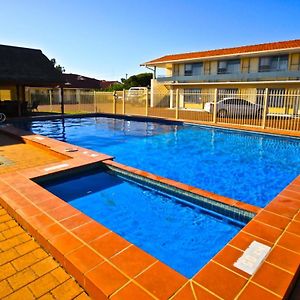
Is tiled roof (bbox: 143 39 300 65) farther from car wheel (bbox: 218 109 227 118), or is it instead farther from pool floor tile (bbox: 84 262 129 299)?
pool floor tile (bbox: 84 262 129 299)

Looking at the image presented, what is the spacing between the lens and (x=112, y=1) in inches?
459

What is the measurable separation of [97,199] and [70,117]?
14.6m

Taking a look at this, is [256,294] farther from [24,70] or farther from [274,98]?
[24,70]

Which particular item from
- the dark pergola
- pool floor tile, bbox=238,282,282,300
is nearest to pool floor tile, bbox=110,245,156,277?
pool floor tile, bbox=238,282,282,300

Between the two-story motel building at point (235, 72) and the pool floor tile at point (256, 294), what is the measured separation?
1875 centimetres

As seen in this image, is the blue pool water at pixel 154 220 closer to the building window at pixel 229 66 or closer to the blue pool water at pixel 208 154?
the blue pool water at pixel 208 154

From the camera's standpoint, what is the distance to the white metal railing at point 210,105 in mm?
14703

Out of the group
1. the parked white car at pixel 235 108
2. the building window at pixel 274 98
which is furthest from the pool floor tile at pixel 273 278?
the parked white car at pixel 235 108

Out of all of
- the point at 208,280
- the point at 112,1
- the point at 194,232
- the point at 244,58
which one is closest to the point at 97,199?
the point at 194,232

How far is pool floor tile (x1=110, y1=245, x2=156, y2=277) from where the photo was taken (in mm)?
2365

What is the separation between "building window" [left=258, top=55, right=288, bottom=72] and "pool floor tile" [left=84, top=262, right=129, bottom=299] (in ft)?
83.5

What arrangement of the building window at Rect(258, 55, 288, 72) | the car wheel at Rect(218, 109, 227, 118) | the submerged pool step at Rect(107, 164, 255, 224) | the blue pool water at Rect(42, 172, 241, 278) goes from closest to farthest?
the blue pool water at Rect(42, 172, 241, 278) → the submerged pool step at Rect(107, 164, 255, 224) → the car wheel at Rect(218, 109, 227, 118) → the building window at Rect(258, 55, 288, 72)

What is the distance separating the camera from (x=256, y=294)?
6.75ft

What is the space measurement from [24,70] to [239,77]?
1892 cm
